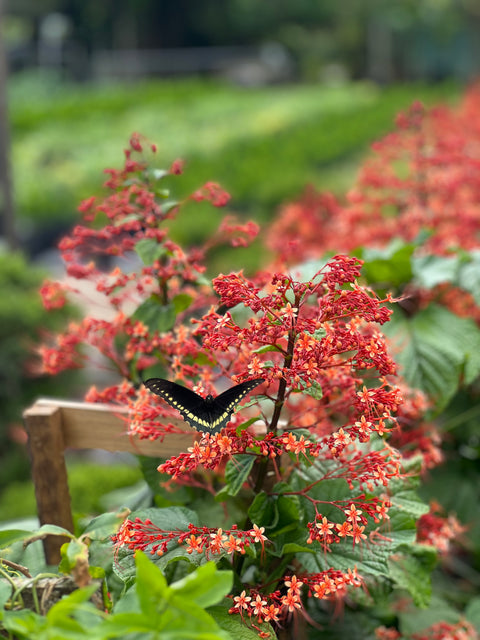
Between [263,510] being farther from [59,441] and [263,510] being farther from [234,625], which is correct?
[59,441]

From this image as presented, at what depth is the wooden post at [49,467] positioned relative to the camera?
1.30m

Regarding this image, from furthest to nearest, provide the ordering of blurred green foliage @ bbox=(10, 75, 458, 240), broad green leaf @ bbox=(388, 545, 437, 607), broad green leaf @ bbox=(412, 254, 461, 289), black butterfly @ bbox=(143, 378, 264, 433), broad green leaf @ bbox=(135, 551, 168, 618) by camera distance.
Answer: blurred green foliage @ bbox=(10, 75, 458, 240) → broad green leaf @ bbox=(412, 254, 461, 289) → broad green leaf @ bbox=(388, 545, 437, 607) → black butterfly @ bbox=(143, 378, 264, 433) → broad green leaf @ bbox=(135, 551, 168, 618)

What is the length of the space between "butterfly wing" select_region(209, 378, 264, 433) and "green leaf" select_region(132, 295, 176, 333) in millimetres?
332

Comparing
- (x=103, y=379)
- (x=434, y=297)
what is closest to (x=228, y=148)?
(x=103, y=379)

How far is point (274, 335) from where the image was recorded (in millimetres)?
991

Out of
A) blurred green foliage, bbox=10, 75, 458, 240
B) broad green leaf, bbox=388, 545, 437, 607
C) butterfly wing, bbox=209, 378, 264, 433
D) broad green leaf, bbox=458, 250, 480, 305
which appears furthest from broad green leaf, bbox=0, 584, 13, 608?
blurred green foliage, bbox=10, 75, 458, 240

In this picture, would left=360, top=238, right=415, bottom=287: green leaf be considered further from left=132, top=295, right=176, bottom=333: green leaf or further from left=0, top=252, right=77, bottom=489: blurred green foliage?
left=0, top=252, right=77, bottom=489: blurred green foliage

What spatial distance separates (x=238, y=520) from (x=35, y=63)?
21.8 meters

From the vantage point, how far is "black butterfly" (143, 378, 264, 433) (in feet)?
3.28

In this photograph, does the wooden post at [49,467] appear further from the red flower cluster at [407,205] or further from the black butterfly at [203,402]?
the red flower cluster at [407,205]

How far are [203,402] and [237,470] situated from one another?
0.12 m

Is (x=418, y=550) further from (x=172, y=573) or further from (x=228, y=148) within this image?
(x=228, y=148)

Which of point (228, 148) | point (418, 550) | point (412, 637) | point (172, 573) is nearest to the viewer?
point (172, 573)

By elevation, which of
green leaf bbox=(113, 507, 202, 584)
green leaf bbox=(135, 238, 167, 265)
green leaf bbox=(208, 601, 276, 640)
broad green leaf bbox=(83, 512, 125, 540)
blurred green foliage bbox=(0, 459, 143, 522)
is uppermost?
green leaf bbox=(135, 238, 167, 265)
